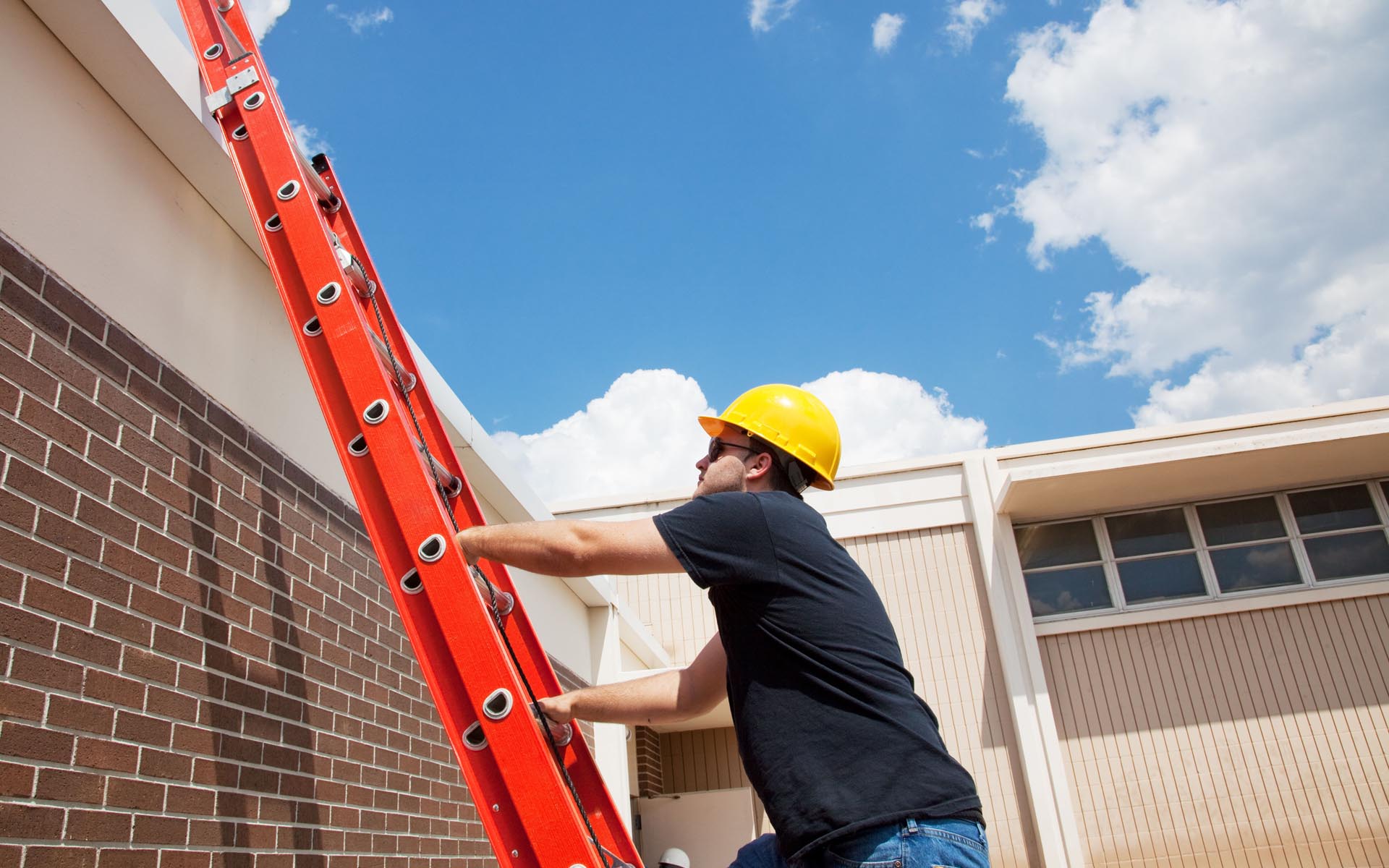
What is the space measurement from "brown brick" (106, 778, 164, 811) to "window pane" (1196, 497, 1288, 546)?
13124 mm

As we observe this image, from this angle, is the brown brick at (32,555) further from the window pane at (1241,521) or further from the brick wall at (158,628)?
the window pane at (1241,521)

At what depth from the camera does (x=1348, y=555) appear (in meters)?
12.6

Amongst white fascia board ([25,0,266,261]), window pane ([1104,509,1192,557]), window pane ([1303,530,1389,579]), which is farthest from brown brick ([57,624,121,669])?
window pane ([1303,530,1389,579])

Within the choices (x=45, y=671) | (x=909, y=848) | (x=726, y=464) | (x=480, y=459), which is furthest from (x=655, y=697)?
(x=480, y=459)

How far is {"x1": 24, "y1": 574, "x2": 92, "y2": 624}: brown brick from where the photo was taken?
2.43 meters

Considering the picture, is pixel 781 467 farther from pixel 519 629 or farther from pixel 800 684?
pixel 519 629

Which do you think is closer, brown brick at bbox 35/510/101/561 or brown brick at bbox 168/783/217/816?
brown brick at bbox 35/510/101/561

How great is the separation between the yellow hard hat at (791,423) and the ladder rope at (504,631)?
859 millimetres

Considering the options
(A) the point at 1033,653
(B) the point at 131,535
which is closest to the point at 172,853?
(B) the point at 131,535

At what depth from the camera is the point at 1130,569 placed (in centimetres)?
1297

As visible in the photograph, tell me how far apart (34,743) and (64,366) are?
3.24ft

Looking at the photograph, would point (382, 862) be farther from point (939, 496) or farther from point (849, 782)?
point (939, 496)

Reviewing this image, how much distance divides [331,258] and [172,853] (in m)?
1.77

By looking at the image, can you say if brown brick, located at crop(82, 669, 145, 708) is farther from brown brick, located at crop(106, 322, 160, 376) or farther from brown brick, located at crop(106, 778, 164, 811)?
brown brick, located at crop(106, 322, 160, 376)
